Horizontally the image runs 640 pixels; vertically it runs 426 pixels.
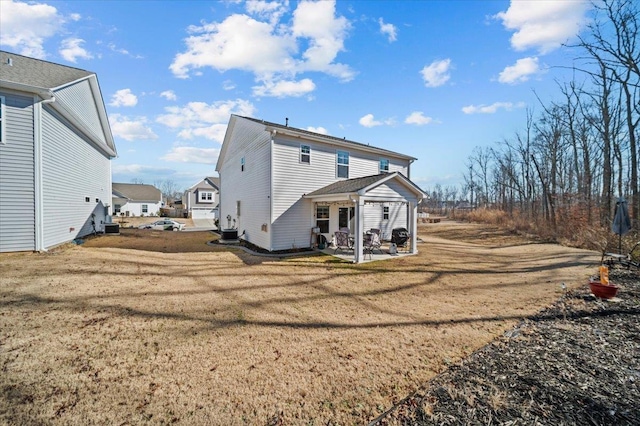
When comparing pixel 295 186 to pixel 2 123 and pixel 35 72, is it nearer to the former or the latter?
pixel 2 123

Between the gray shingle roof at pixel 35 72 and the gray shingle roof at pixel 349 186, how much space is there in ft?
35.2

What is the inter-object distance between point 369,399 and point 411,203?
9.21m

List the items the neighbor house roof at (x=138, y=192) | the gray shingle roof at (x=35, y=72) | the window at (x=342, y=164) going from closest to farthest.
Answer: the gray shingle roof at (x=35, y=72) < the window at (x=342, y=164) < the neighbor house roof at (x=138, y=192)

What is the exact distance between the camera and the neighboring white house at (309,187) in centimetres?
1035

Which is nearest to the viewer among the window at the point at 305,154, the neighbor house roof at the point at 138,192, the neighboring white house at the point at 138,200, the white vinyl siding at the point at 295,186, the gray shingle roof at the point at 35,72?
the gray shingle roof at the point at 35,72

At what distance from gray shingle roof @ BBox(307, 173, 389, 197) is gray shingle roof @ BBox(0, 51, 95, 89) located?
1074cm

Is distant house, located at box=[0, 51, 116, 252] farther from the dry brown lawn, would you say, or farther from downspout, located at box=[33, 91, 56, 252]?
the dry brown lawn

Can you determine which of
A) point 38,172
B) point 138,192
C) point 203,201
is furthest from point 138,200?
point 38,172

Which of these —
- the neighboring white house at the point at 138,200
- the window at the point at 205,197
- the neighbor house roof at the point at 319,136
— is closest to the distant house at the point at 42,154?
the neighbor house roof at the point at 319,136

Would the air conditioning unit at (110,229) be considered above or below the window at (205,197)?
below

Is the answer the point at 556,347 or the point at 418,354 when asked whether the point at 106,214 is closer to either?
the point at 418,354

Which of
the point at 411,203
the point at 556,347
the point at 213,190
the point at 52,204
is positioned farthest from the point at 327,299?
the point at 213,190

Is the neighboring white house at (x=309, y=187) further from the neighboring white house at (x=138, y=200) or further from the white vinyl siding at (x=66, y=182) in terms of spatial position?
the neighboring white house at (x=138, y=200)

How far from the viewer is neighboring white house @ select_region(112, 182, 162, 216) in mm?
41531
